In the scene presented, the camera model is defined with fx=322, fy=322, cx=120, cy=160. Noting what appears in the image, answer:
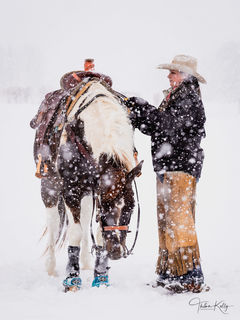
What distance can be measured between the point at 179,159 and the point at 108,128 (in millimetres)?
907

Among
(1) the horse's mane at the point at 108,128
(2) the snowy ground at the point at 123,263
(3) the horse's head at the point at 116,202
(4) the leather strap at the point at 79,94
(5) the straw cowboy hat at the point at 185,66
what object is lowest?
(2) the snowy ground at the point at 123,263

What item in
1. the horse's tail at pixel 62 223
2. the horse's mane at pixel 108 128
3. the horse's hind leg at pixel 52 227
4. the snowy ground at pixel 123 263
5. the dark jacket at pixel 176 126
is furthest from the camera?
the horse's tail at pixel 62 223

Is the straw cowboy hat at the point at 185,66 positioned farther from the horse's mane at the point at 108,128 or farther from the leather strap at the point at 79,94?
the leather strap at the point at 79,94

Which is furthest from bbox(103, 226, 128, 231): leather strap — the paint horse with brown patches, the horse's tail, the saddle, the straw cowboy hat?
the horse's tail

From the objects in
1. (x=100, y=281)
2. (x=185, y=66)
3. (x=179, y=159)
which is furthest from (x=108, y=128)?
(x=100, y=281)

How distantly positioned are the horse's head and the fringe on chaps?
71 cm

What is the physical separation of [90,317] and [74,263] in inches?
35.6

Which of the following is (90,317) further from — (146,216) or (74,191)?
(146,216)

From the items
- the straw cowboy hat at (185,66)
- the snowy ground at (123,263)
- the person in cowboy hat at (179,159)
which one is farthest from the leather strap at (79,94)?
the snowy ground at (123,263)

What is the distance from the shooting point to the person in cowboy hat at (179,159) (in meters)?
3.32

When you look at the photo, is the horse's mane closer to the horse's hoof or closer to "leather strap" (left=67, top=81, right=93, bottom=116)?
"leather strap" (left=67, top=81, right=93, bottom=116)

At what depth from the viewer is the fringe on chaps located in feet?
11.0

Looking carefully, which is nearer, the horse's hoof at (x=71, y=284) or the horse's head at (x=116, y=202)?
the horse's head at (x=116, y=202)

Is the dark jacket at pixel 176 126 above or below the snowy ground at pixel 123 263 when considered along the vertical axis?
above
